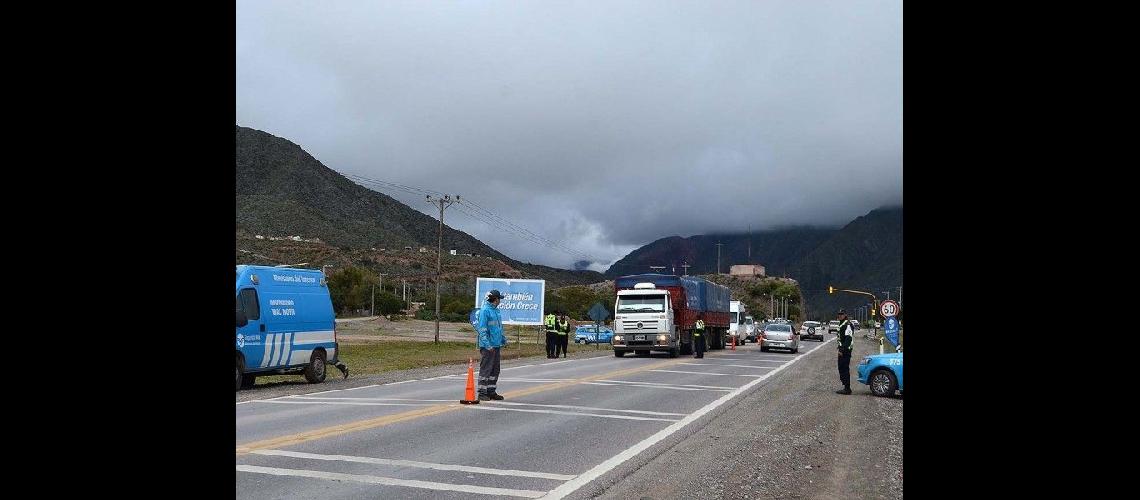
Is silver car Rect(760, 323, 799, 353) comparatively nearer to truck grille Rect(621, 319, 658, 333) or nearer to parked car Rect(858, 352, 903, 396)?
truck grille Rect(621, 319, 658, 333)

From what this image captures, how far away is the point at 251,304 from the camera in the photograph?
732 inches

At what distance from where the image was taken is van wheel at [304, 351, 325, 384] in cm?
2083

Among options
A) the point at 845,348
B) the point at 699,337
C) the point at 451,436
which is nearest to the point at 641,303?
the point at 699,337

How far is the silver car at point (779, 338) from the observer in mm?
46750

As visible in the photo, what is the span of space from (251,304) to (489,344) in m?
6.04

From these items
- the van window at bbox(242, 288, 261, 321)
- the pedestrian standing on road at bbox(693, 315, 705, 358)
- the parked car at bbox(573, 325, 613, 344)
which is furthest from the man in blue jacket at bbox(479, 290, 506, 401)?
the parked car at bbox(573, 325, 613, 344)

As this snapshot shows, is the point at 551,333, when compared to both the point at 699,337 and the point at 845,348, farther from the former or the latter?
the point at 845,348

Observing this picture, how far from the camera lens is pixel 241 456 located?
30.8 feet

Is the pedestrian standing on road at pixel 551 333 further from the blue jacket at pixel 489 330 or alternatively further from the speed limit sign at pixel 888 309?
the blue jacket at pixel 489 330

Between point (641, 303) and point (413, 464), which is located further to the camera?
point (641, 303)

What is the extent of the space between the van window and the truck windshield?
64.9ft

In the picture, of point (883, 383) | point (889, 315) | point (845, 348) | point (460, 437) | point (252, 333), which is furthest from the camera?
point (889, 315)
